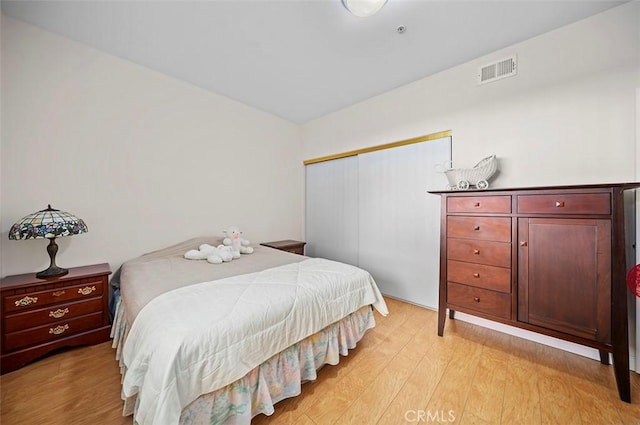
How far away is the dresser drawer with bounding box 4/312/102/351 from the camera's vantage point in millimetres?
1557

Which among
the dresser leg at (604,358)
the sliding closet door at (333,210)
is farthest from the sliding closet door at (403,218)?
the dresser leg at (604,358)

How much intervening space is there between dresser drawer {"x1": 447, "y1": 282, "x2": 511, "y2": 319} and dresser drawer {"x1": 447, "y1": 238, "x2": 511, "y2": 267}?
0.73 ft

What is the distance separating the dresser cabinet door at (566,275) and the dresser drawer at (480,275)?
84 millimetres

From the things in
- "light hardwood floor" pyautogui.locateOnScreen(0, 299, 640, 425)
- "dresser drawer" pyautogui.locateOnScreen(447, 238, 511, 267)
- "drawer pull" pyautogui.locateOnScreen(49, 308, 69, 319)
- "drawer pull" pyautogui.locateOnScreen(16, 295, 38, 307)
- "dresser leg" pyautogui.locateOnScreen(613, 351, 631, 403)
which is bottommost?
"light hardwood floor" pyautogui.locateOnScreen(0, 299, 640, 425)

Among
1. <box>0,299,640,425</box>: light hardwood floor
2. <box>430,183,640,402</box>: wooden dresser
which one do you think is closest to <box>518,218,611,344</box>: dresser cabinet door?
<box>430,183,640,402</box>: wooden dresser

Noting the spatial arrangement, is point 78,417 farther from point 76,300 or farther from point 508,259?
point 508,259

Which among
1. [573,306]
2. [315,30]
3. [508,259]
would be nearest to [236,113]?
[315,30]

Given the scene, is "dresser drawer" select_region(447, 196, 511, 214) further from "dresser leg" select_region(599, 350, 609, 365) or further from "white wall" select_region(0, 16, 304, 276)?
"white wall" select_region(0, 16, 304, 276)

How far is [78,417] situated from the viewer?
122cm

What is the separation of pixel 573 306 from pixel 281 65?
117 inches

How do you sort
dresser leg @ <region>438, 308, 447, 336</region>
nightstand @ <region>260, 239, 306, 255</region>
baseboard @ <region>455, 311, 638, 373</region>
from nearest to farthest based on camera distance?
baseboard @ <region>455, 311, 638, 373</region>, dresser leg @ <region>438, 308, 447, 336</region>, nightstand @ <region>260, 239, 306, 255</region>

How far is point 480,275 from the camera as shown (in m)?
1.79

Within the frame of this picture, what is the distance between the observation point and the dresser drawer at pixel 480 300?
1.69 m

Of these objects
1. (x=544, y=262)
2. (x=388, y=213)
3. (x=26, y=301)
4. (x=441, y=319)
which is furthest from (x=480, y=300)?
(x=26, y=301)
